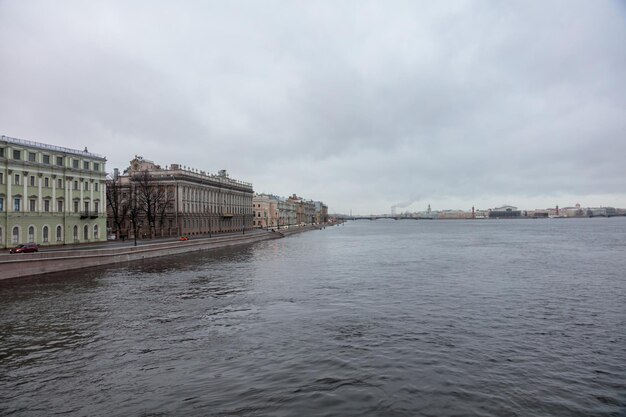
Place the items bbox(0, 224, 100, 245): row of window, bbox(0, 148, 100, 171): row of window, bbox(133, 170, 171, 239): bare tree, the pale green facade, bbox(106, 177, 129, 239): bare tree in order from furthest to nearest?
bbox(106, 177, 129, 239): bare tree → bbox(133, 170, 171, 239): bare tree → bbox(0, 148, 100, 171): row of window → bbox(0, 224, 100, 245): row of window → the pale green facade

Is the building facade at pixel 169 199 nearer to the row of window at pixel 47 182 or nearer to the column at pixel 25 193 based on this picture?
the row of window at pixel 47 182

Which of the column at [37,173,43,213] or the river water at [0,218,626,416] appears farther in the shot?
the column at [37,173,43,213]

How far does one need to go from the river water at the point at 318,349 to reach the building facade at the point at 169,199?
57.6 metres

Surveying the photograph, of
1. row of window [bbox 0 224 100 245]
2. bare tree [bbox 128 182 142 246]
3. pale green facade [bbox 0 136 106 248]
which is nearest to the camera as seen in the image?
pale green facade [bbox 0 136 106 248]

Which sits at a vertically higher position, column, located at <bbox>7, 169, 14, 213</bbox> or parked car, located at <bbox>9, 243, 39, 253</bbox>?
column, located at <bbox>7, 169, 14, 213</bbox>

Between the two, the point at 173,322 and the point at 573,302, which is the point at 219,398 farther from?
the point at 573,302

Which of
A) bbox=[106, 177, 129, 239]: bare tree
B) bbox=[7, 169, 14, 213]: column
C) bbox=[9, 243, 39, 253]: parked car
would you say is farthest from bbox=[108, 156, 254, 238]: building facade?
bbox=[9, 243, 39, 253]: parked car

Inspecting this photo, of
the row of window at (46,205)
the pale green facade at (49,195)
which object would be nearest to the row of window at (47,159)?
the pale green facade at (49,195)

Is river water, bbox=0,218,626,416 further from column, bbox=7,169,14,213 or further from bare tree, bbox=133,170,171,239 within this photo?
bare tree, bbox=133,170,171,239

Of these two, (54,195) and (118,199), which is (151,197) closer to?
(118,199)

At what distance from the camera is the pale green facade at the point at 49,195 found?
161 feet

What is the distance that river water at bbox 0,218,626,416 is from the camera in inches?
476

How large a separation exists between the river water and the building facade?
5761 centimetres

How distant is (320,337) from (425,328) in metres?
5.14
